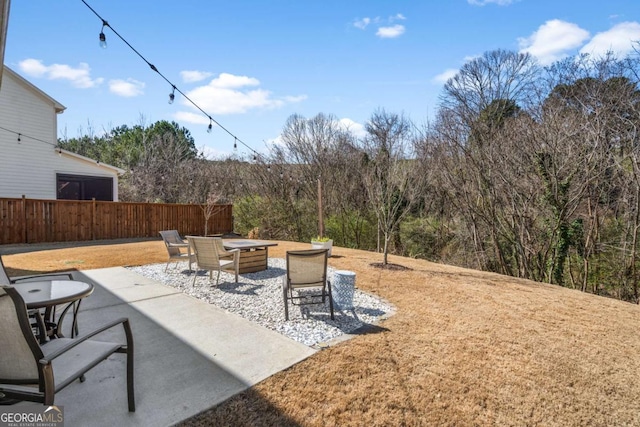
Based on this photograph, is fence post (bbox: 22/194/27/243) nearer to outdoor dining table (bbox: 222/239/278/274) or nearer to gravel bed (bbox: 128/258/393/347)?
gravel bed (bbox: 128/258/393/347)

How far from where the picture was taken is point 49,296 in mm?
2258

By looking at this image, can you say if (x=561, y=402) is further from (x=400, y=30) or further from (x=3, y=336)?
(x=400, y=30)

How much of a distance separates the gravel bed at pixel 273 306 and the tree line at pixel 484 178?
3.22 metres

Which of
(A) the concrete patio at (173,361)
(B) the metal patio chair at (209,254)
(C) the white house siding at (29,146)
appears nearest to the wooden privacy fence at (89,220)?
(C) the white house siding at (29,146)

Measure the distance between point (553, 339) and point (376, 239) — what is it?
408 inches

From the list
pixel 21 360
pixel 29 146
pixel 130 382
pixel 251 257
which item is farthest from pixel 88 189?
pixel 21 360

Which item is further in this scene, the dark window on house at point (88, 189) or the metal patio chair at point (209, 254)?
the dark window on house at point (88, 189)

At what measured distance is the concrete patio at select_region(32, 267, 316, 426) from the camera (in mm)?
2104

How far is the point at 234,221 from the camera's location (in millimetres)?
16328

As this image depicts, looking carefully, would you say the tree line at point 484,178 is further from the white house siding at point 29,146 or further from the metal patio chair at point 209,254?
the white house siding at point 29,146

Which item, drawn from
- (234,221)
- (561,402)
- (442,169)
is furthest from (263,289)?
(234,221)

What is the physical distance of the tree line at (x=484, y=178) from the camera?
305 inches

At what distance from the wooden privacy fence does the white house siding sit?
8.27 feet

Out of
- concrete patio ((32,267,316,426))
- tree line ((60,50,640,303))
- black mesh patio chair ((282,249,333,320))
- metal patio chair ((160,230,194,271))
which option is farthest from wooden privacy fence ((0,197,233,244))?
black mesh patio chair ((282,249,333,320))
